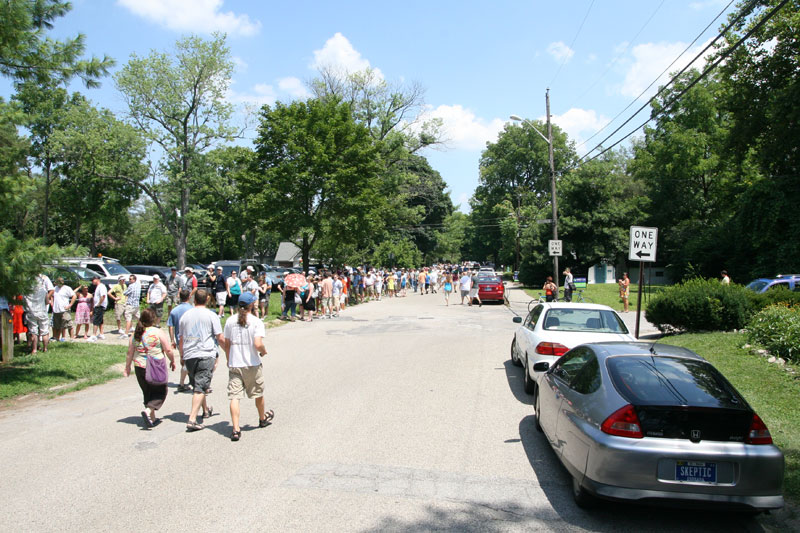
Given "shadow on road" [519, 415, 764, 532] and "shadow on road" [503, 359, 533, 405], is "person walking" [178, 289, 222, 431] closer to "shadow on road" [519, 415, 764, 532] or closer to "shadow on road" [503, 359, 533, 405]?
"shadow on road" [519, 415, 764, 532]

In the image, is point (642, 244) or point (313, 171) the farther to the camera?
point (313, 171)

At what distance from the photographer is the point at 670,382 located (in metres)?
4.97

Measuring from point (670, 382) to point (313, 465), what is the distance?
3519 mm

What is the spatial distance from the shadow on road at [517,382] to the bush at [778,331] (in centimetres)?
473

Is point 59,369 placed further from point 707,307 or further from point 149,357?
point 707,307

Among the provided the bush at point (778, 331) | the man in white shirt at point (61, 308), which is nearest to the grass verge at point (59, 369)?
the man in white shirt at point (61, 308)

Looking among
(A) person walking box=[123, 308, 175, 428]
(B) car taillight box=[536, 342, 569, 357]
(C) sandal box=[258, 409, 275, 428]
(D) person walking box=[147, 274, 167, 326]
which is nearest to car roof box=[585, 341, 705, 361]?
(B) car taillight box=[536, 342, 569, 357]

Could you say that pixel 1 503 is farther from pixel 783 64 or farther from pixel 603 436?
pixel 783 64

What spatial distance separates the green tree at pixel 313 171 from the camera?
29781 mm

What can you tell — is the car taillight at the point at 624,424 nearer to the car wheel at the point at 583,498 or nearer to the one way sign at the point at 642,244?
the car wheel at the point at 583,498

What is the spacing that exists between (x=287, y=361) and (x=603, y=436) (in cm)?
908

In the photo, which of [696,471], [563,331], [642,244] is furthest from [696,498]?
[642,244]

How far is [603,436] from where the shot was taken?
15.1ft

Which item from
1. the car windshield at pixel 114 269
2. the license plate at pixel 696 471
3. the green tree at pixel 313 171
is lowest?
the license plate at pixel 696 471
